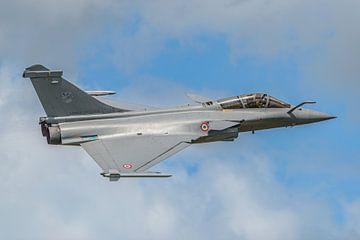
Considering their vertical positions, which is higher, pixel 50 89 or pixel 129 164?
pixel 50 89

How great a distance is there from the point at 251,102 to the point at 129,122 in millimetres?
6442

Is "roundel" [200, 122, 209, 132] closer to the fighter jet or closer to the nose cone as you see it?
the fighter jet

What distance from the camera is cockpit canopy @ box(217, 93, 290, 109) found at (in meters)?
64.4

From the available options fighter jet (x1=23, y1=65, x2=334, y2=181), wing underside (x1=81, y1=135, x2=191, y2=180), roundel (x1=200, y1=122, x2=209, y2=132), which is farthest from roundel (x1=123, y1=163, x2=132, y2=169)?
roundel (x1=200, y1=122, x2=209, y2=132)

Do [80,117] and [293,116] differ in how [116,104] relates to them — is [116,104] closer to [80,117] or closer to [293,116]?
[80,117]

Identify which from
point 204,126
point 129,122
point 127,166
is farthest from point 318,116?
point 127,166

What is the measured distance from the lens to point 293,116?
2569 inches

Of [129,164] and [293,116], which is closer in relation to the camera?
[129,164]

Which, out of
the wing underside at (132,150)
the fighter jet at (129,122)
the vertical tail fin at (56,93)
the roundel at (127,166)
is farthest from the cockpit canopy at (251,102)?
the roundel at (127,166)

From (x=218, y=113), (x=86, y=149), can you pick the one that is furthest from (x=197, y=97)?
(x=86, y=149)

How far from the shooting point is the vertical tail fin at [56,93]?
6191 cm

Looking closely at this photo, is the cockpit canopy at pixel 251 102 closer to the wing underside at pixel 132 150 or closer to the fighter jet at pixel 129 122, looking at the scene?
the fighter jet at pixel 129 122

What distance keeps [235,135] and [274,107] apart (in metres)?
2.95

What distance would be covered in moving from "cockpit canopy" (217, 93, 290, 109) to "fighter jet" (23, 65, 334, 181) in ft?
0.16
